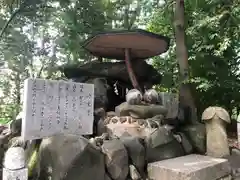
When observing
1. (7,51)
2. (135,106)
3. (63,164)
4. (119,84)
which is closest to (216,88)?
(119,84)

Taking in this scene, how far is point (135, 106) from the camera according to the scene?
5555mm

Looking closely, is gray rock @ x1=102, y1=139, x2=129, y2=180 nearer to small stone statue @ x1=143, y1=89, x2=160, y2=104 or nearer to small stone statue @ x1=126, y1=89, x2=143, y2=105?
small stone statue @ x1=126, y1=89, x2=143, y2=105

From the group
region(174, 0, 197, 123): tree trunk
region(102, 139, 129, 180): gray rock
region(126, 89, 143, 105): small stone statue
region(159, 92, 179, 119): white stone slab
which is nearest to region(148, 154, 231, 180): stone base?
region(102, 139, 129, 180): gray rock

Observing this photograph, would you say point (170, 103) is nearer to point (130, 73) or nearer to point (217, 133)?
point (130, 73)

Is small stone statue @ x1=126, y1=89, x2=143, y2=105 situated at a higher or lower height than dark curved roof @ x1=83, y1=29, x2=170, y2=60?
lower

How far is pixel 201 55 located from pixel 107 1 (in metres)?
3.77

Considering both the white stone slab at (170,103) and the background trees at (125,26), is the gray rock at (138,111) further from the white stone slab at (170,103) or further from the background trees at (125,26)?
the background trees at (125,26)

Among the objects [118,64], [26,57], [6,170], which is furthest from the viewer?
[26,57]

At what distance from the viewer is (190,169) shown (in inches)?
154

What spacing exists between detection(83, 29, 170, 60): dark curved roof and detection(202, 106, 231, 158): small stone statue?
2331mm

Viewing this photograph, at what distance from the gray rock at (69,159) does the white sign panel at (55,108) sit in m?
0.34

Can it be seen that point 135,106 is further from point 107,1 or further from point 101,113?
point 107,1

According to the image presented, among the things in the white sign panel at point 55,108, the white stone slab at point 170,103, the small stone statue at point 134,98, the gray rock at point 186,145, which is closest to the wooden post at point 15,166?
the white sign panel at point 55,108

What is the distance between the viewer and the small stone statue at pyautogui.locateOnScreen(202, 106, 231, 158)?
197 inches
